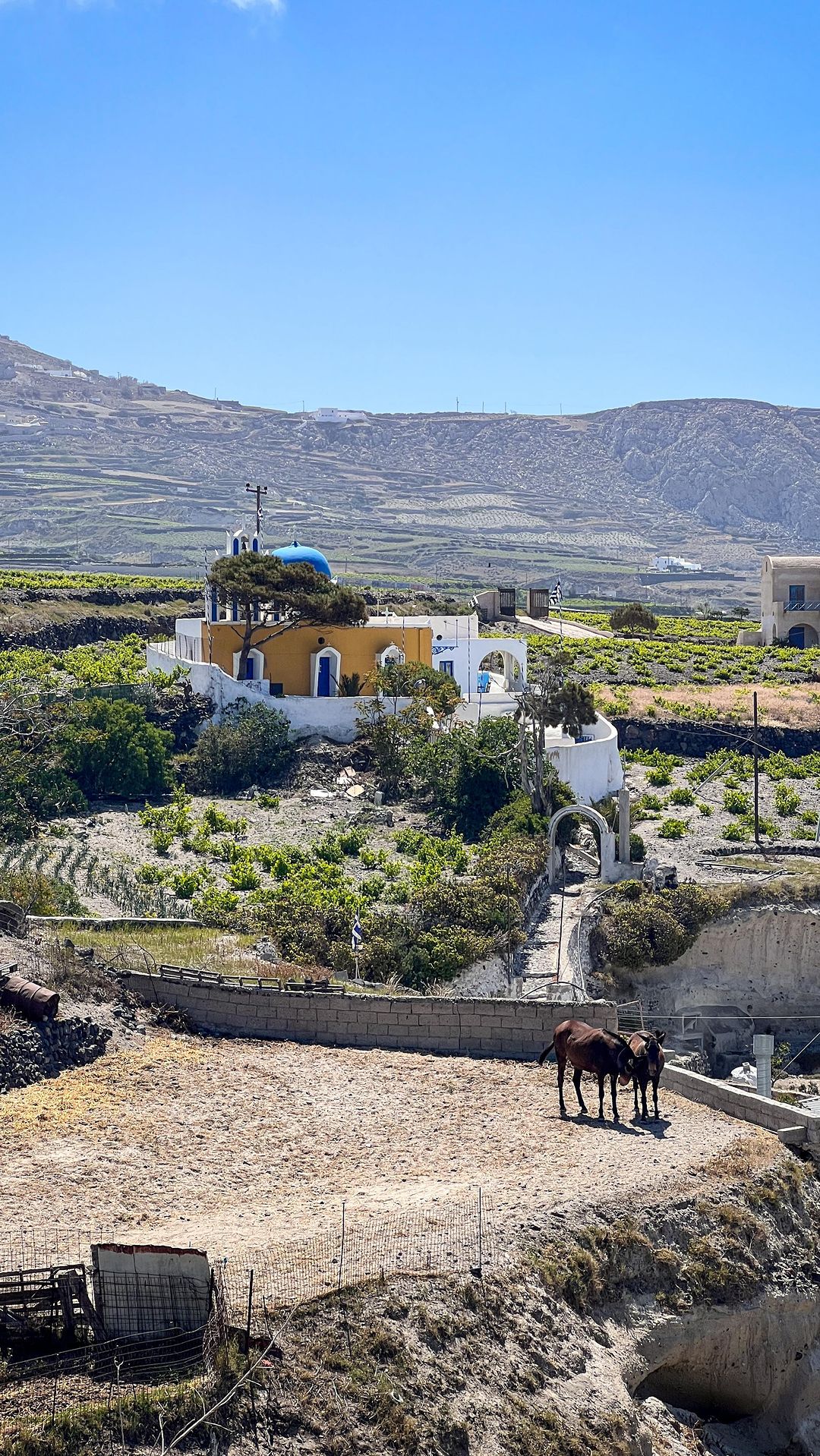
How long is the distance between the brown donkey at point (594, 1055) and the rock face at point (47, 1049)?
17.1ft

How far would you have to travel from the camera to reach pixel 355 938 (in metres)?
24.9

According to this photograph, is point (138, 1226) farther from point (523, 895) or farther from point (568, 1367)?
point (523, 895)

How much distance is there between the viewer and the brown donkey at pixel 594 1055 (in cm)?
1653

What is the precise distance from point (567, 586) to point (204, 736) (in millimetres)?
132624

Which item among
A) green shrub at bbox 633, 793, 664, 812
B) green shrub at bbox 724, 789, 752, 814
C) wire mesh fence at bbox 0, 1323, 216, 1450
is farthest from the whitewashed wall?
wire mesh fence at bbox 0, 1323, 216, 1450

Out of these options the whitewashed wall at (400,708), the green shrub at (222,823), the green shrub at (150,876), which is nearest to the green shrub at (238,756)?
the whitewashed wall at (400,708)

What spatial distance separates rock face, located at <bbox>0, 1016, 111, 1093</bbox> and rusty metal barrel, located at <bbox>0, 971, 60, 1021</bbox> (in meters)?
0.13

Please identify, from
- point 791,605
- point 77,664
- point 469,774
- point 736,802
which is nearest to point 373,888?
point 469,774

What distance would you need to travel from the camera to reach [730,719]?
49.1 m

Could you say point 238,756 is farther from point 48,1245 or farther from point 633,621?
point 633,621

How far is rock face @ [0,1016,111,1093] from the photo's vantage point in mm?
17469

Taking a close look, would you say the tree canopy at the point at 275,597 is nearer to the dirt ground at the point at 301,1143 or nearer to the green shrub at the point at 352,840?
the green shrub at the point at 352,840

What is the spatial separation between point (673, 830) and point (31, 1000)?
21308 millimetres

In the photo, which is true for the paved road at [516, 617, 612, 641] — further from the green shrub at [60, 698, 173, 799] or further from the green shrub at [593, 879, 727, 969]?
the green shrub at [593, 879, 727, 969]
